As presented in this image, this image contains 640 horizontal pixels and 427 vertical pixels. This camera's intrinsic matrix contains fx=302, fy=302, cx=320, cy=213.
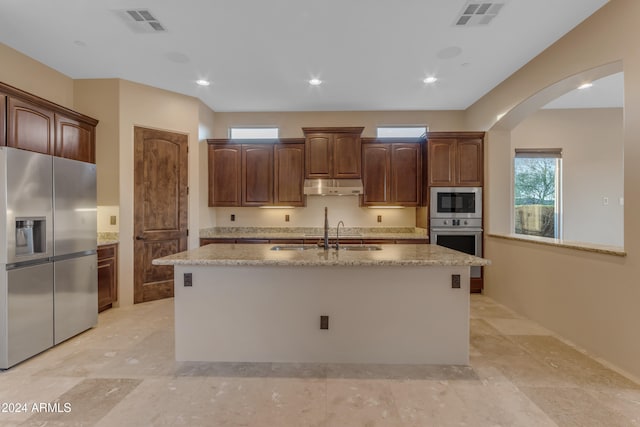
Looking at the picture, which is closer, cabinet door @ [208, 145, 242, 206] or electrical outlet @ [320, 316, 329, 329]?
electrical outlet @ [320, 316, 329, 329]

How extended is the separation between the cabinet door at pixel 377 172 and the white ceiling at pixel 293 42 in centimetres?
85

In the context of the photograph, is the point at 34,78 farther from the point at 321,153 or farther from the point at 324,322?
the point at 324,322

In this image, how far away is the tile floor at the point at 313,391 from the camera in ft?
6.05

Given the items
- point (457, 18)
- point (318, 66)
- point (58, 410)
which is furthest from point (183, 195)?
point (457, 18)

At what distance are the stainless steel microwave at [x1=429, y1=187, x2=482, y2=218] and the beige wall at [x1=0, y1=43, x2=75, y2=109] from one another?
5027 millimetres

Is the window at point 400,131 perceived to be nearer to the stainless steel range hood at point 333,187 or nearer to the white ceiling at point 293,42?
the white ceiling at point 293,42

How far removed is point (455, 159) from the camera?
14.8 feet

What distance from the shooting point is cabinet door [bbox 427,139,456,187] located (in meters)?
4.51

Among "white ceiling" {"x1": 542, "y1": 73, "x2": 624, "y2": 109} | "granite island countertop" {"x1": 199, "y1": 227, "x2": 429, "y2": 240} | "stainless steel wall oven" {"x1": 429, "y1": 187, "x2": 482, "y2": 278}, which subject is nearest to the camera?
"white ceiling" {"x1": 542, "y1": 73, "x2": 624, "y2": 109}

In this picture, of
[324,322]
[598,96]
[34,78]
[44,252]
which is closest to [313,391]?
[324,322]

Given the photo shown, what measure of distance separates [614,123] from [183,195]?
22.9 ft

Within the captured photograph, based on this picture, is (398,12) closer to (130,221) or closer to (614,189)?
(130,221)

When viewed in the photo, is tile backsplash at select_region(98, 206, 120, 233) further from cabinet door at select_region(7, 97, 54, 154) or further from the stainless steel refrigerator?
cabinet door at select_region(7, 97, 54, 154)

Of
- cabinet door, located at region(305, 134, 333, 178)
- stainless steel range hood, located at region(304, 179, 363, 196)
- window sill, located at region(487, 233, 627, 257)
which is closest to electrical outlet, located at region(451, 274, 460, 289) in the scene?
window sill, located at region(487, 233, 627, 257)
